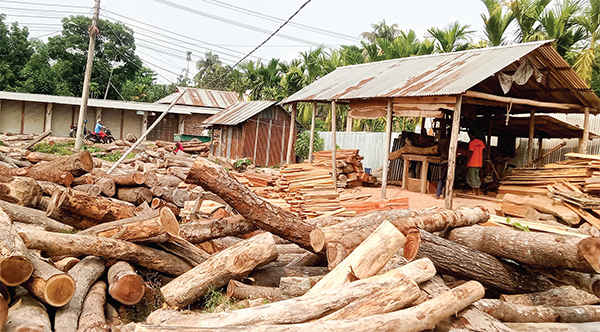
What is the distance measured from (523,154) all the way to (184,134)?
24281mm

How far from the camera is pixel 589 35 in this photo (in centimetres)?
2356

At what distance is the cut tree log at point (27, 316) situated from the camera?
4.20 m

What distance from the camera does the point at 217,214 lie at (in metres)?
10.5

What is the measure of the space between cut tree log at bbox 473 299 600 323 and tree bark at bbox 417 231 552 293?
491mm

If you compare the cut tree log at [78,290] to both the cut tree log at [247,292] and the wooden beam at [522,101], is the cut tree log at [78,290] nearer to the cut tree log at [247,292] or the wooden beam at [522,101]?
the cut tree log at [247,292]

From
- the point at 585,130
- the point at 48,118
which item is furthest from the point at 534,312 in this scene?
the point at 48,118

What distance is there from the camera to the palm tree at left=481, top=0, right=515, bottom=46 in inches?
952

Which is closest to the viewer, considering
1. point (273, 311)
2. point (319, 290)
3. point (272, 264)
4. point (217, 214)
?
point (273, 311)

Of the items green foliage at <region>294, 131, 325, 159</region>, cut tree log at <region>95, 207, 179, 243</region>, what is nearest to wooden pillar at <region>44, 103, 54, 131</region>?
green foliage at <region>294, 131, 325, 159</region>

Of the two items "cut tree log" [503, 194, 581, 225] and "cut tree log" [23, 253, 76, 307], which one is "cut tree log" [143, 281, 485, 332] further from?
"cut tree log" [503, 194, 581, 225]

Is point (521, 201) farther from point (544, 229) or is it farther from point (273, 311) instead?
point (273, 311)

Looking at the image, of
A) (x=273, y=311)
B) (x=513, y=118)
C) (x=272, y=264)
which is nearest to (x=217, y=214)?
(x=272, y=264)

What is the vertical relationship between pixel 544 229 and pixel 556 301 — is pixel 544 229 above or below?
above

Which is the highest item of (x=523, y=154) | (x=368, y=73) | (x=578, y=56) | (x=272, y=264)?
(x=578, y=56)
